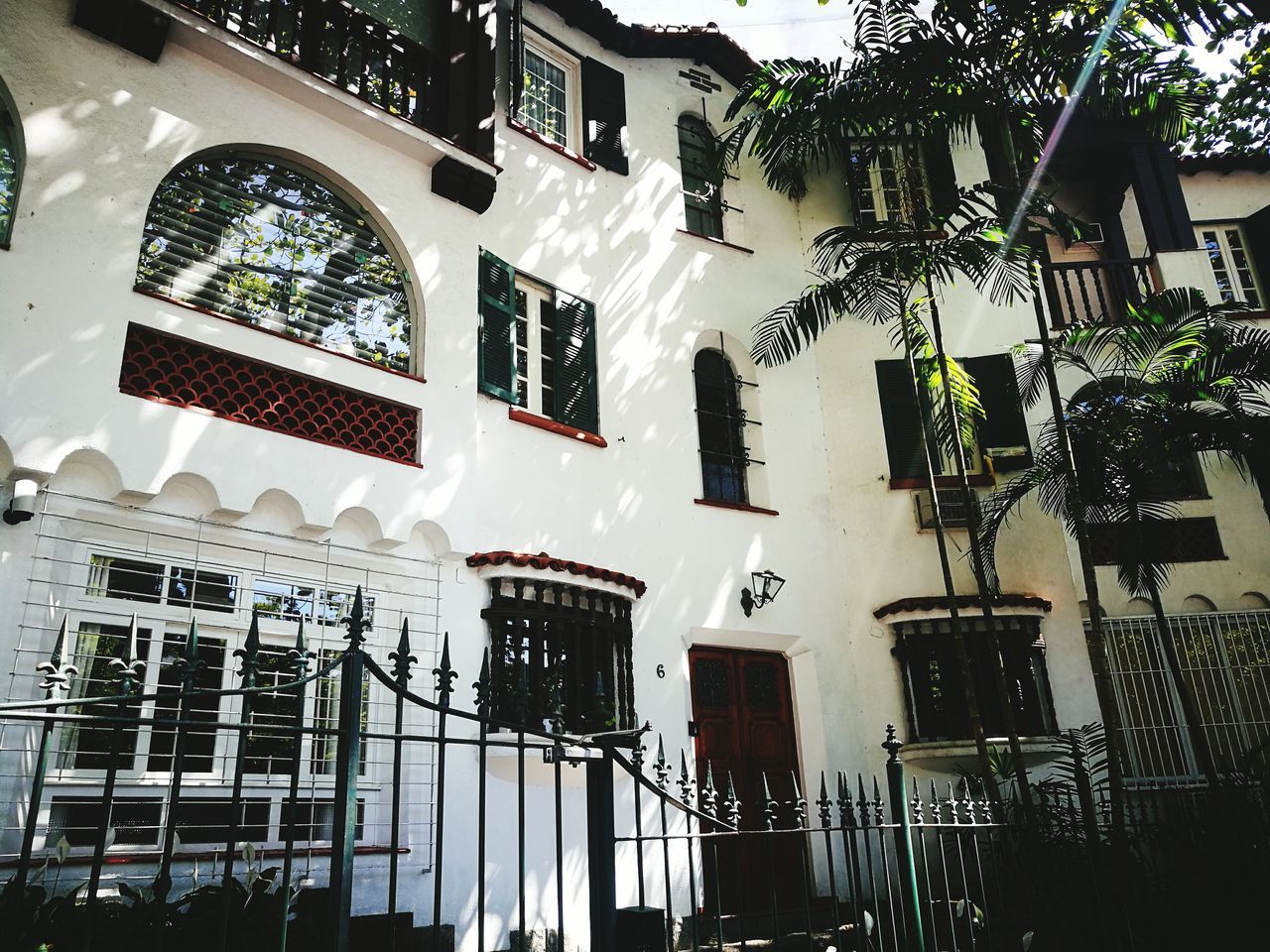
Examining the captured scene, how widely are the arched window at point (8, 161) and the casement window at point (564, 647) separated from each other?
13.7 feet

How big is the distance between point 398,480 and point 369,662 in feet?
13.9

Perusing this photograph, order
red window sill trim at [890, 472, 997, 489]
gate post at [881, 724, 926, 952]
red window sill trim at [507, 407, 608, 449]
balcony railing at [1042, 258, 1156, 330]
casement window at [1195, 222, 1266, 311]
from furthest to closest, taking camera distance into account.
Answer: casement window at [1195, 222, 1266, 311] < balcony railing at [1042, 258, 1156, 330] < red window sill trim at [890, 472, 997, 489] < red window sill trim at [507, 407, 608, 449] < gate post at [881, 724, 926, 952]

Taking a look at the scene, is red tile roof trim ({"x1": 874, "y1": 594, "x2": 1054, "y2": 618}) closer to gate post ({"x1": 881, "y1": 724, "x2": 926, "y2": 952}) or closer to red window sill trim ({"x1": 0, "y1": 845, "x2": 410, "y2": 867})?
gate post ({"x1": 881, "y1": 724, "x2": 926, "y2": 952})

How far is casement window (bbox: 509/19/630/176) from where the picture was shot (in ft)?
35.5

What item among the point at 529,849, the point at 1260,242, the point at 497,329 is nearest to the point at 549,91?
the point at 497,329

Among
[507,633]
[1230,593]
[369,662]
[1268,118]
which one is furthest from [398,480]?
[1268,118]

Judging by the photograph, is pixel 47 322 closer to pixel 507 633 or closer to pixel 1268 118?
pixel 507 633

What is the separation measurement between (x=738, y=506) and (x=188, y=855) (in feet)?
A: 20.0

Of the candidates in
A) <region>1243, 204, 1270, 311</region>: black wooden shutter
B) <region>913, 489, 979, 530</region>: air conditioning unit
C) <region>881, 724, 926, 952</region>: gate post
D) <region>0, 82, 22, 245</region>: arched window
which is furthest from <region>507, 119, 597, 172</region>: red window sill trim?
<region>1243, 204, 1270, 311</region>: black wooden shutter

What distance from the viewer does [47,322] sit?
5984 millimetres

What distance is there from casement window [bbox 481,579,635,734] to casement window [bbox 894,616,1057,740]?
328cm

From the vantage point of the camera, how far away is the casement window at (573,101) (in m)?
10.8

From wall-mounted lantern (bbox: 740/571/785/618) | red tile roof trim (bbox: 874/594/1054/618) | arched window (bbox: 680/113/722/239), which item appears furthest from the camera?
arched window (bbox: 680/113/722/239)

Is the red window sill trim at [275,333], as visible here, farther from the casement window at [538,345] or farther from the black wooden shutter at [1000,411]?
the black wooden shutter at [1000,411]
